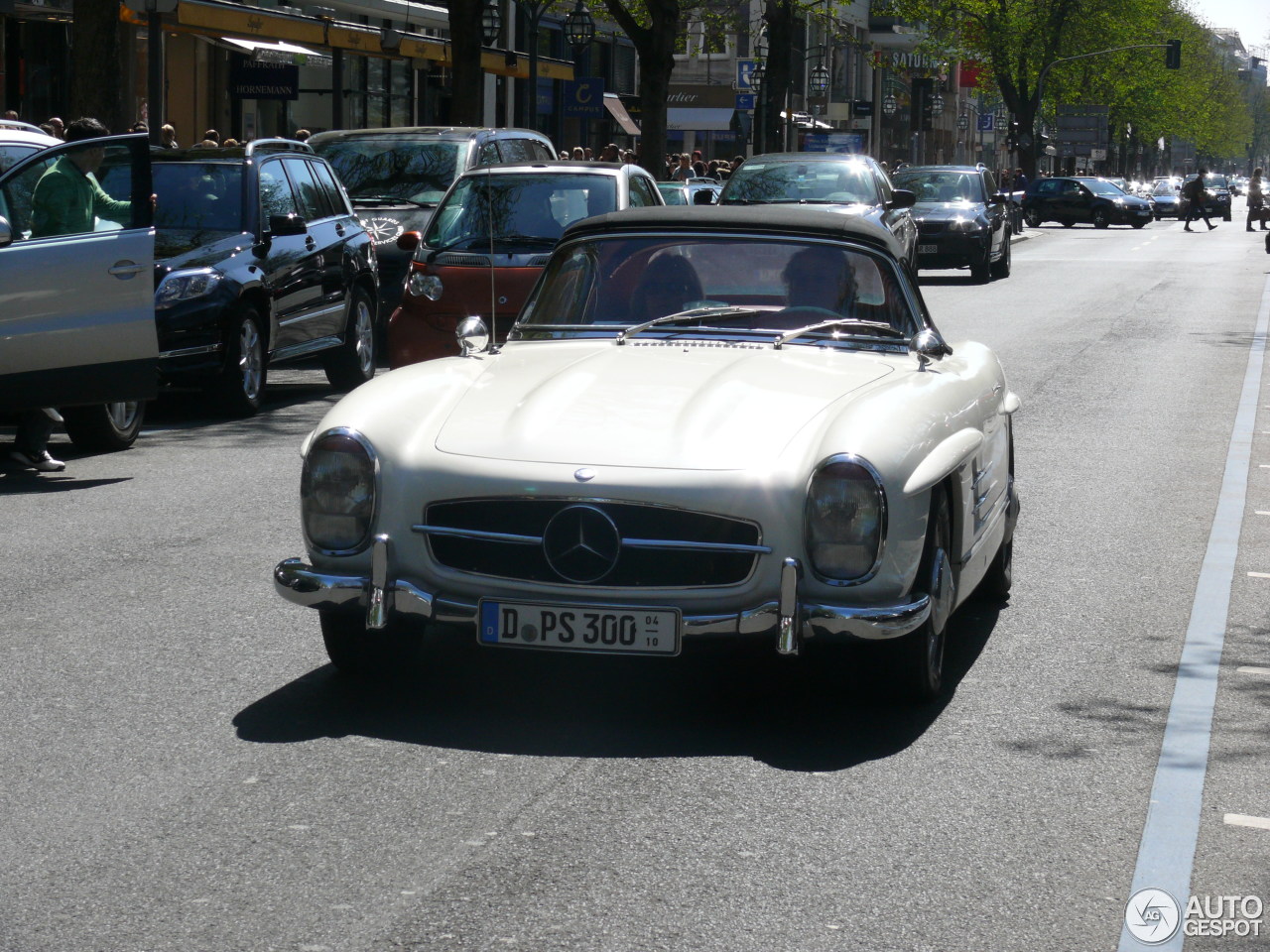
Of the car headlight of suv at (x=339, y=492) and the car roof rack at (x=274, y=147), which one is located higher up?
the car roof rack at (x=274, y=147)

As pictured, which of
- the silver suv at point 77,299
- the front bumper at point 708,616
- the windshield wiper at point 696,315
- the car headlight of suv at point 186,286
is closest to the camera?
the front bumper at point 708,616

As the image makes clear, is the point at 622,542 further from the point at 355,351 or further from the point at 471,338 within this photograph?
the point at 355,351

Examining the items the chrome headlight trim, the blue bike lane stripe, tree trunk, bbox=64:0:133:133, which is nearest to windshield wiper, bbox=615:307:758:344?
the chrome headlight trim

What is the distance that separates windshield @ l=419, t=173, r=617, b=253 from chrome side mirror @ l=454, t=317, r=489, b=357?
7.57 m

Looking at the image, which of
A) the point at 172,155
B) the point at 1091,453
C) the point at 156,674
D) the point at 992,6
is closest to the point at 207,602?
the point at 156,674

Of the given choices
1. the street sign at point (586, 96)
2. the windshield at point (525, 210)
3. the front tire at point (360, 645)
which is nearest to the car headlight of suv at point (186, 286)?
the windshield at point (525, 210)

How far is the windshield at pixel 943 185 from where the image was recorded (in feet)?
103

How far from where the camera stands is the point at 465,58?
25.1 meters

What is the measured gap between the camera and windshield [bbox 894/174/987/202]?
31.5 m

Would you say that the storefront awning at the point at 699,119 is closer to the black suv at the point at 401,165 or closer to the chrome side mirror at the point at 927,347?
the black suv at the point at 401,165

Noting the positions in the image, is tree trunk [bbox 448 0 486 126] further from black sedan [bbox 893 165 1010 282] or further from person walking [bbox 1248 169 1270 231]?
person walking [bbox 1248 169 1270 231]

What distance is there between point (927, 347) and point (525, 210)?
8645mm

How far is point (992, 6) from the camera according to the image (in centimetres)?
7381

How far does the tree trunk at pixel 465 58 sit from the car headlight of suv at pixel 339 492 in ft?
64.6
